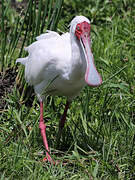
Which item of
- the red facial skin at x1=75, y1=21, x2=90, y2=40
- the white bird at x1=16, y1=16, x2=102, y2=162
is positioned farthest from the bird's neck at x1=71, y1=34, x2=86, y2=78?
the red facial skin at x1=75, y1=21, x2=90, y2=40

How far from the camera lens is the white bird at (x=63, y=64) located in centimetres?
342

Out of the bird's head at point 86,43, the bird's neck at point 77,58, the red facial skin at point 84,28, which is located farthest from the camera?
the bird's neck at point 77,58

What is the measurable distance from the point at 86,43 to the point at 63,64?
1.10 ft

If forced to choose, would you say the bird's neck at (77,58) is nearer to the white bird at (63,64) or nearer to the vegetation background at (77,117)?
the white bird at (63,64)

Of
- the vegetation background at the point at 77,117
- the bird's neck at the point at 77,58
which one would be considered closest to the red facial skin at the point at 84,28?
the bird's neck at the point at 77,58

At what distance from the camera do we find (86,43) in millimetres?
3424

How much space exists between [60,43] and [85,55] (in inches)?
21.0

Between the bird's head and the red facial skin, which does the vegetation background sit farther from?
the red facial skin

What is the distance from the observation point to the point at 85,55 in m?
3.44

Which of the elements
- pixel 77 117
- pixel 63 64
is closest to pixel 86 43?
pixel 63 64

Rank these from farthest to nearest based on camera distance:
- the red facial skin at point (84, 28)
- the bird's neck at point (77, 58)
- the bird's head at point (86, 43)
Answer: the bird's neck at point (77, 58), the red facial skin at point (84, 28), the bird's head at point (86, 43)

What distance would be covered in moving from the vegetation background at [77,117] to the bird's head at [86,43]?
1.96ft

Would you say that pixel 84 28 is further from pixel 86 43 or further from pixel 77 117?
pixel 77 117

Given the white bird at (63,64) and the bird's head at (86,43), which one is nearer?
the bird's head at (86,43)
